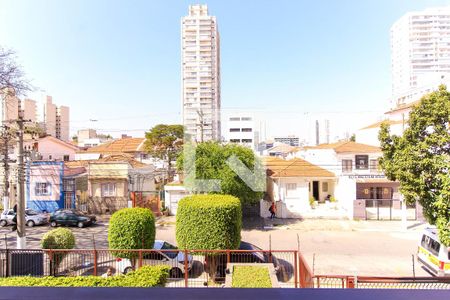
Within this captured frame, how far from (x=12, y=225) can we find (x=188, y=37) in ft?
44.5

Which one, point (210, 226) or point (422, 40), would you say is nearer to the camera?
point (422, 40)

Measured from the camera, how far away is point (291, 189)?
17.8 meters

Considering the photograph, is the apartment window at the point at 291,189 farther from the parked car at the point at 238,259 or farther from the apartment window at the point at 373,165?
the parked car at the point at 238,259

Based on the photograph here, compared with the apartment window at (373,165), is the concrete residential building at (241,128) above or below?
above

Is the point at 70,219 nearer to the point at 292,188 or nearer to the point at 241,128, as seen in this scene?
the point at 292,188

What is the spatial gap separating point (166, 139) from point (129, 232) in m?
20.0

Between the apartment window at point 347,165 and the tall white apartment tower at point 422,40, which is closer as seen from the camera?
the tall white apartment tower at point 422,40

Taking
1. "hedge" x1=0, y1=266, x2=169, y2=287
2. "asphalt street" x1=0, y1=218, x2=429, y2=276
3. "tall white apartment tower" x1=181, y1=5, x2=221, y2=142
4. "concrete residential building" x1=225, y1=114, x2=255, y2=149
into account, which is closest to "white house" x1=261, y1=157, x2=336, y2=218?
"asphalt street" x1=0, y1=218, x2=429, y2=276

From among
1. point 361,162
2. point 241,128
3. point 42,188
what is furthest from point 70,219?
point 241,128

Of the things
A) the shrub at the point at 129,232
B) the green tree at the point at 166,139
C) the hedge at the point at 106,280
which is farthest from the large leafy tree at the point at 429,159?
the green tree at the point at 166,139

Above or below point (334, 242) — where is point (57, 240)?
above

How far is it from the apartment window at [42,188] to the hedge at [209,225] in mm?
14439

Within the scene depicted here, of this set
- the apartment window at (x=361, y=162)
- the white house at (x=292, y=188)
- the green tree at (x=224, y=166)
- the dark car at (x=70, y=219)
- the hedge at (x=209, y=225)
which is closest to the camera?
the hedge at (x=209, y=225)

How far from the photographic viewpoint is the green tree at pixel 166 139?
2770 cm
